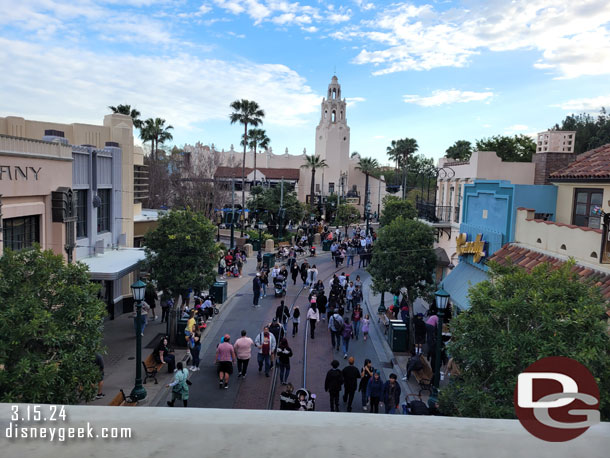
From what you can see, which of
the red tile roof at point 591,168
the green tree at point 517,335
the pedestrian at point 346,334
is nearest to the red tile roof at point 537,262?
the green tree at point 517,335

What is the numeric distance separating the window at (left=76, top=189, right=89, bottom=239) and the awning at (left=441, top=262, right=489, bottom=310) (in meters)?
14.2

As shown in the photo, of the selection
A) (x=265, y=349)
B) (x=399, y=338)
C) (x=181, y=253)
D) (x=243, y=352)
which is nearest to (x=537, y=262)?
(x=399, y=338)

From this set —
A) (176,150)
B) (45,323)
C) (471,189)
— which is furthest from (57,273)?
(176,150)

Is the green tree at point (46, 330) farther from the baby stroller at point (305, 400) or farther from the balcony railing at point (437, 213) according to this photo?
the balcony railing at point (437, 213)

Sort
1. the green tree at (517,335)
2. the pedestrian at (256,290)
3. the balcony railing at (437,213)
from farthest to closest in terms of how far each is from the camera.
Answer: the balcony railing at (437,213) < the pedestrian at (256,290) < the green tree at (517,335)

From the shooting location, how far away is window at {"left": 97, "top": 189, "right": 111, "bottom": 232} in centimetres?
2055

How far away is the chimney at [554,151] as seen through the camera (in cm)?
1931

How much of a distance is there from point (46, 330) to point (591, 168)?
15.3 meters

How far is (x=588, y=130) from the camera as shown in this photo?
1820 inches

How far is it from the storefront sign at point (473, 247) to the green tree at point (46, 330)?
12.4m

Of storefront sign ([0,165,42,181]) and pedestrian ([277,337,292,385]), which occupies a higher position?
storefront sign ([0,165,42,181])

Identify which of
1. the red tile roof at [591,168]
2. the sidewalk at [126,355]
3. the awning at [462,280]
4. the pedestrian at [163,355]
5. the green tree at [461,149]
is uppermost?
the green tree at [461,149]

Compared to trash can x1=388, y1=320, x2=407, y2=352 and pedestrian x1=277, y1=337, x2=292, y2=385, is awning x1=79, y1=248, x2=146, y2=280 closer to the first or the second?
pedestrian x1=277, y1=337, x2=292, y2=385

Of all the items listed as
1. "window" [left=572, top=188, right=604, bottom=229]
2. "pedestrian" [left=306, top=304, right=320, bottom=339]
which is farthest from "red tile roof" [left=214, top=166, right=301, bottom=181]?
"window" [left=572, top=188, right=604, bottom=229]
